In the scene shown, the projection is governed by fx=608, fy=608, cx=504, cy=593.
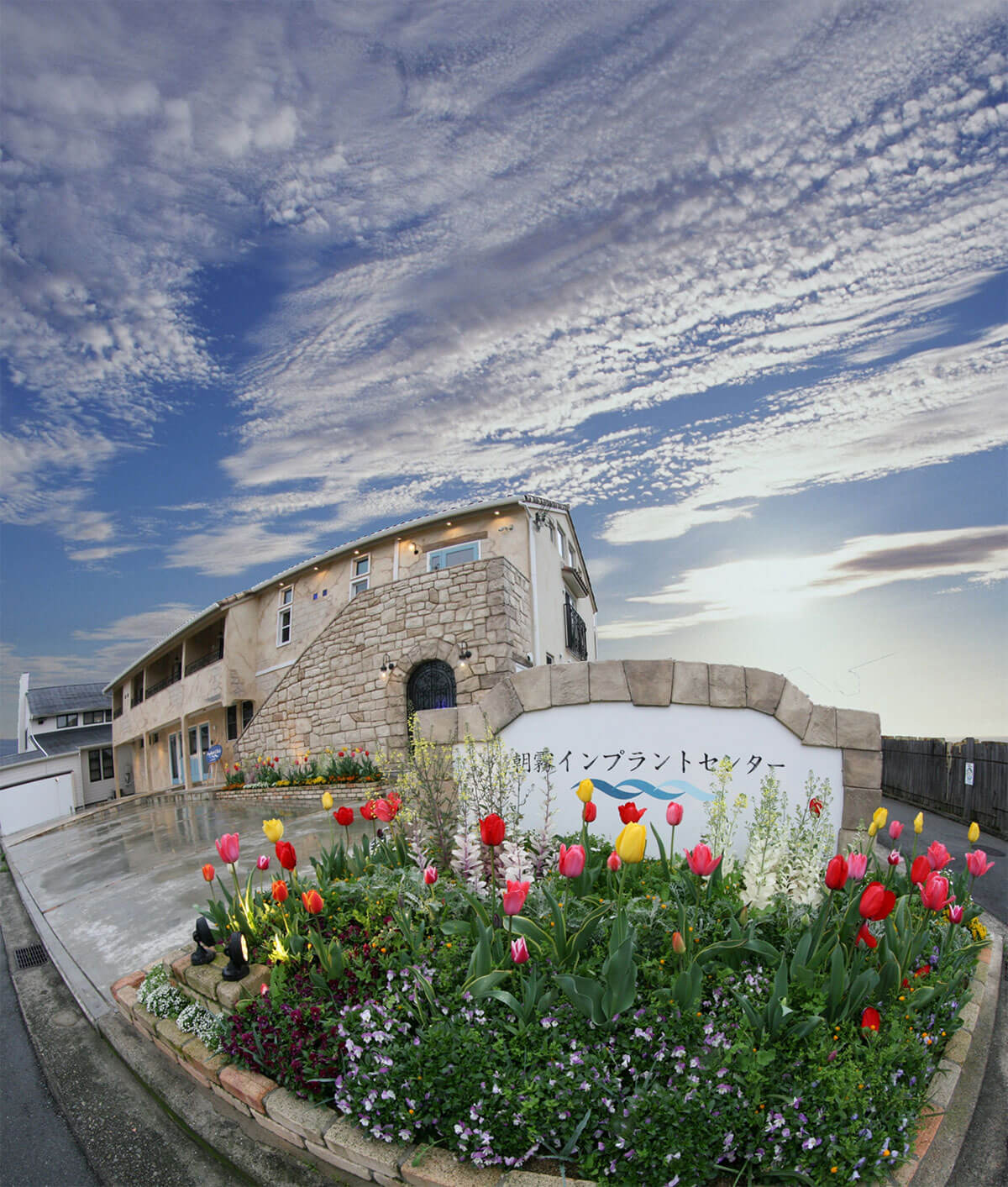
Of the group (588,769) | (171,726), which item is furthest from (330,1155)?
(171,726)

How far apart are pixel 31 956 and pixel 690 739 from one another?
5793 mm

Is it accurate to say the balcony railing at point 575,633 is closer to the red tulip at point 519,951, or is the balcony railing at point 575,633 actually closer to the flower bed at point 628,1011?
the flower bed at point 628,1011

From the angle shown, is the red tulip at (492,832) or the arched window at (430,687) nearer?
the red tulip at (492,832)

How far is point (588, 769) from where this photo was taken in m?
4.65

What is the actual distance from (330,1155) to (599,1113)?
42.8 inches

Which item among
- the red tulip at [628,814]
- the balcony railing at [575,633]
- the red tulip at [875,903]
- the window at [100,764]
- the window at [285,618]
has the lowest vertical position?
the window at [100,764]

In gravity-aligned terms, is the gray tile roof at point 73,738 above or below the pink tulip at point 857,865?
below

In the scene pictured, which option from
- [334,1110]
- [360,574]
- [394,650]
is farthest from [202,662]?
[334,1110]

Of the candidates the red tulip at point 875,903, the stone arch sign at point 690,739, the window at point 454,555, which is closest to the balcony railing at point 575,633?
the window at point 454,555

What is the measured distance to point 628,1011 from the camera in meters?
2.50

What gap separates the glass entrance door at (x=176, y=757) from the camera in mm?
22000

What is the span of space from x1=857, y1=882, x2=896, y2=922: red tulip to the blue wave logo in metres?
2.06

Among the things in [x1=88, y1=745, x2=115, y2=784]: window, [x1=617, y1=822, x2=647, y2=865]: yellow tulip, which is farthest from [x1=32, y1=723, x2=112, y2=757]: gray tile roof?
[x1=617, y1=822, x2=647, y2=865]: yellow tulip

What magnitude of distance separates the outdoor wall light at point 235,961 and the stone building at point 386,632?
317 inches
